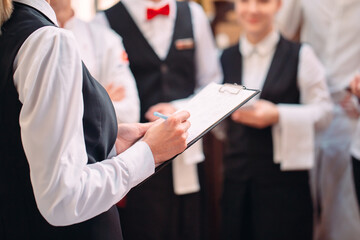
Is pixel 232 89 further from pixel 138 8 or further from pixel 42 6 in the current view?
pixel 138 8

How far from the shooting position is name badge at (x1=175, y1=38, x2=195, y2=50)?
191 centimetres

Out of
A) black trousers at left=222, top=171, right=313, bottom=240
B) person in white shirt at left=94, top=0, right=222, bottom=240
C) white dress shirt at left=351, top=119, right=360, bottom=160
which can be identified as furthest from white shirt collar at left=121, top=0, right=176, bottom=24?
white dress shirt at left=351, top=119, right=360, bottom=160

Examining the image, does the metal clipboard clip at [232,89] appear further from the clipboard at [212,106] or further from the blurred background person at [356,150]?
the blurred background person at [356,150]

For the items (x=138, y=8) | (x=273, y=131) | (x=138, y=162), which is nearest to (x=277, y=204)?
(x=273, y=131)

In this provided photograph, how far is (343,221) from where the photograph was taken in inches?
82.9

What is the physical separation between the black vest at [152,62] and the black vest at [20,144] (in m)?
0.97

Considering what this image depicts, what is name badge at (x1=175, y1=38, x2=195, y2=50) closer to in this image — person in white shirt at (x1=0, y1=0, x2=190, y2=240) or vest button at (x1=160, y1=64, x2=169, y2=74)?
vest button at (x1=160, y1=64, x2=169, y2=74)

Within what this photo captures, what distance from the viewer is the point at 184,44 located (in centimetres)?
192

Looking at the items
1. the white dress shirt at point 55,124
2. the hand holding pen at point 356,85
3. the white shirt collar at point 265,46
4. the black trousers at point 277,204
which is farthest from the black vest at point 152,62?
the white dress shirt at point 55,124

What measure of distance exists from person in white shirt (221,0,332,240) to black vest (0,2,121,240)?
105cm

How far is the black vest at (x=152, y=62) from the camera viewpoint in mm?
1860

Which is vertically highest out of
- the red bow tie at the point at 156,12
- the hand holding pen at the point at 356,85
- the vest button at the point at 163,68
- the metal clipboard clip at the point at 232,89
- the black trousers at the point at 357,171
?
the red bow tie at the point at 156,12

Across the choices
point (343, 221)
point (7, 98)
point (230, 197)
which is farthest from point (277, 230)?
point (7, 98)

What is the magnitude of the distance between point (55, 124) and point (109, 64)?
3.08 ft
